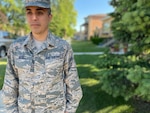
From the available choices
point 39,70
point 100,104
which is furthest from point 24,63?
point 100,104

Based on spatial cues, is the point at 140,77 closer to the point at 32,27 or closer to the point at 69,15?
the point at 32,27

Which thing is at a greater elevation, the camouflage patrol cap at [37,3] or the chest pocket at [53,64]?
the camouflage patrol cap at [37,3]

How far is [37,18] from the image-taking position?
1.76m

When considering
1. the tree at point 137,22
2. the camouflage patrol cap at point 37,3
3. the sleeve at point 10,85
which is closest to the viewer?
the camouflage patrol cap at point 37,3

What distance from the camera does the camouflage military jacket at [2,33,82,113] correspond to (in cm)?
175

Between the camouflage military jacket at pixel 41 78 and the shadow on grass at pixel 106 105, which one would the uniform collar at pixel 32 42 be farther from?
the shadow on grass at pixel 106 105

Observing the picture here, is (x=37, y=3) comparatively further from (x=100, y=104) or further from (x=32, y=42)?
(x=100, y=104)

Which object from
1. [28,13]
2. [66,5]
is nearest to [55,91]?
[28,13]

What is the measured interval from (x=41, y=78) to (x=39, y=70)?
61mm

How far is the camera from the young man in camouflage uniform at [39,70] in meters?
1.75

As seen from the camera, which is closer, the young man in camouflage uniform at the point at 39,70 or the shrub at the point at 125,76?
the young man in camouflage uniform at the point at 39,70

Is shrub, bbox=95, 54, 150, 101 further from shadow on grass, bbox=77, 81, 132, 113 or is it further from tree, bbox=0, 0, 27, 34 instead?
tree, bbox=0, 0, 27, 34

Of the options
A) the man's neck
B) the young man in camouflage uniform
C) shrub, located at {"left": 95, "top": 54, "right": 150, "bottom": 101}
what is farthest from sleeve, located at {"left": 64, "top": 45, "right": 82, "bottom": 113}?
shrub, located at {"left": 95, "top": 54, "right": 150, "bottom": 101}

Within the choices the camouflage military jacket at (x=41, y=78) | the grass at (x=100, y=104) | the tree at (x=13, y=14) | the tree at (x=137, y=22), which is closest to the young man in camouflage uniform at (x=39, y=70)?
the camouflage military jacket at (x=41, y=78)
